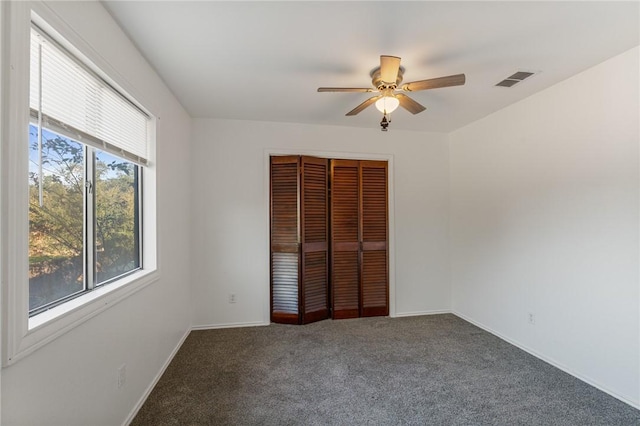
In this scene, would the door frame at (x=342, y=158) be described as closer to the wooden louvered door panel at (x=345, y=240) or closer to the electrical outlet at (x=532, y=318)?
the wooden louvered door panel at (x=345, y=240)

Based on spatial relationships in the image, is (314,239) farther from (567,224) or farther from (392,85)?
(567,224)

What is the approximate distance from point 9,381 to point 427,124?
13.2ft

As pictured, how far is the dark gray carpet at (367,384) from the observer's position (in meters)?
1.87

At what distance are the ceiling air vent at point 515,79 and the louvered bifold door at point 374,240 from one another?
1.62 metres

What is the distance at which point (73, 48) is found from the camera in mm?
1321

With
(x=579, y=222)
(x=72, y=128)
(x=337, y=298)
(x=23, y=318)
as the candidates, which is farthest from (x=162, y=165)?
(x=579, y=222)

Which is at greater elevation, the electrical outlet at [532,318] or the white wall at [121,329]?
the white wall at [121,329]

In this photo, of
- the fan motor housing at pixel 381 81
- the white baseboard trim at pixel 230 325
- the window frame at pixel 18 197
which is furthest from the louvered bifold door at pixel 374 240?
the window frame at pixel 18 197

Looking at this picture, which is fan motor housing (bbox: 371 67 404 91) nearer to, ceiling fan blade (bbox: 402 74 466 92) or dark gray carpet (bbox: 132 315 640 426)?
ceiling fan blade (bbox: 402 74 466 92)

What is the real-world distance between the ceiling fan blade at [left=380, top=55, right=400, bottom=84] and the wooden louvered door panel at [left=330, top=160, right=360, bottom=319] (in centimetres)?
176

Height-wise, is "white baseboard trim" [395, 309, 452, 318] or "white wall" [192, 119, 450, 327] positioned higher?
Answer: "white wall" [192, 119, 450, 327]

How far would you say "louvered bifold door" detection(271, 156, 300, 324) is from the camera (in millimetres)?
3451

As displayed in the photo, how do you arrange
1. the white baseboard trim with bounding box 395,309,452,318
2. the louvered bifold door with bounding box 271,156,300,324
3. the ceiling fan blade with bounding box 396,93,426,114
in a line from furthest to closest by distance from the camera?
1. the white baseboard trim with bounding box 395,309,452,318
2. the louvered bifold door with bounding box 271,156,300,324
3. the ceiling fan blade with bounding box 396,93,426,114

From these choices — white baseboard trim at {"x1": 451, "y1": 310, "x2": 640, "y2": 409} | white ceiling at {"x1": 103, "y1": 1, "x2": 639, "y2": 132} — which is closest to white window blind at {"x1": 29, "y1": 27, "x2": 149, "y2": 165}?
white ceiling at {"x1": 103, "y1": 1, "x2": 639, "y2": 132}
